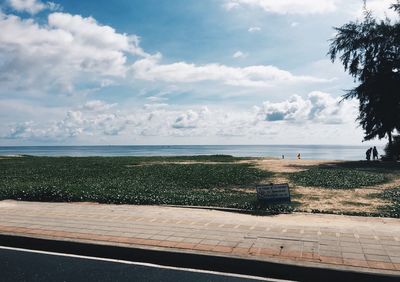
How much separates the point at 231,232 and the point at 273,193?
468 cm

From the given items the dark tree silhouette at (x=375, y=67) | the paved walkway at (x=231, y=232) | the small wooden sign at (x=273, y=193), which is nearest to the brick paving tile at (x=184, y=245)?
the paved walkway at (x=231, y=232)

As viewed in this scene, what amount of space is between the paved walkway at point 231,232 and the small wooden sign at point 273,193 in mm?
1612

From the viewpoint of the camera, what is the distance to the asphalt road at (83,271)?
19.7ft

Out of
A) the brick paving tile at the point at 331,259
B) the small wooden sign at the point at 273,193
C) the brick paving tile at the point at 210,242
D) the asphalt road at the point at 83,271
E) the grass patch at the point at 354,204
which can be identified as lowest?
the grass patch at the point at 354,204

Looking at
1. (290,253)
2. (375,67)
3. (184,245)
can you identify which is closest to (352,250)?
(290,253)

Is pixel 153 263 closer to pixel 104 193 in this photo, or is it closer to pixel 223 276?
pixel 223 276

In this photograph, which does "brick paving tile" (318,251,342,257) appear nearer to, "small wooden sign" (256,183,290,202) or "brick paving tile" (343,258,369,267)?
"brick paving tile" (343,258,369,267)

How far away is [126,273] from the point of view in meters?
6.25

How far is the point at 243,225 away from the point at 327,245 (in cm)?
228

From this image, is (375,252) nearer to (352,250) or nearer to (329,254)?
(352,250)

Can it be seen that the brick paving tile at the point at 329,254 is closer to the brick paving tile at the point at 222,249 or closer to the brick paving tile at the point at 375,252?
the brick paving tile at the point at 375,252

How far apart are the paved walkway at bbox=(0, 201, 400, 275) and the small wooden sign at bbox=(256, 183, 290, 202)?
1612 millimetres

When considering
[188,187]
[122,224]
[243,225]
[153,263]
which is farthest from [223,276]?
[188,187]

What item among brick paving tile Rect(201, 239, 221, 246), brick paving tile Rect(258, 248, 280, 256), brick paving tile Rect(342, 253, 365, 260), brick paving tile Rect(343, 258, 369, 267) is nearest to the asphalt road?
brick paving tile Rect(258, 248, 280, 256)
